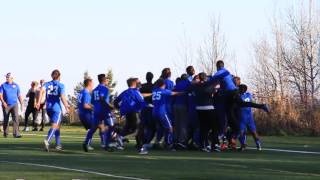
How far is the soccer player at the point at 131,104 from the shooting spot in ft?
58.7

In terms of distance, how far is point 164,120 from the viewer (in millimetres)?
18375

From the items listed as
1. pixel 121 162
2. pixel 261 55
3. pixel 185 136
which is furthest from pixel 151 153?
pixel 261 55

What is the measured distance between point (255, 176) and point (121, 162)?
3.40 m

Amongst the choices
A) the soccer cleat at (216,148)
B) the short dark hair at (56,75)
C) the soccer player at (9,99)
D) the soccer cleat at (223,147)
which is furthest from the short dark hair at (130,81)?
the soccer player at (9,99)

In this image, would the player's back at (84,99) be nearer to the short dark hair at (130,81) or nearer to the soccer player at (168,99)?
the short dark hair at (130,81)

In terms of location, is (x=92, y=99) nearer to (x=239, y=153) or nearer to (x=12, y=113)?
(x=239, y=153)

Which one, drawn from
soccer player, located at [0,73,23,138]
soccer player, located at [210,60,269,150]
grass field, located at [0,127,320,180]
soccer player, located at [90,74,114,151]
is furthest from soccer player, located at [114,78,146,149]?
soccer player, located at [0,73,23,138]

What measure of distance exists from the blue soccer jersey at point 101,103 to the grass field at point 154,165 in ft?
2.83

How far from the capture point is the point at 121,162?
1493 cm

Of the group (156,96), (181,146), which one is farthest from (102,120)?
(181,146)

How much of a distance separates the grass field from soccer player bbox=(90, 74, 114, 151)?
489 millimetres

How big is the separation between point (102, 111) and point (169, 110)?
A: 1777mm

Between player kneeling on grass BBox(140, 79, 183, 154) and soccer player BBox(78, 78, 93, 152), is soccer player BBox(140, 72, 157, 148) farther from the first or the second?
soccer player BBox(78, 78, 93, 152)

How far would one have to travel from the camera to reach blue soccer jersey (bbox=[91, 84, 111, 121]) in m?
18.1
